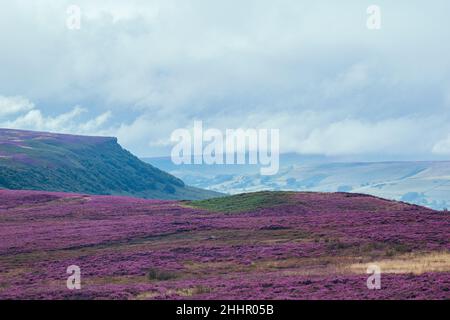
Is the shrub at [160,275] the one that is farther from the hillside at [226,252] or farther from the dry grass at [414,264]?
the dry grass at [414,264]

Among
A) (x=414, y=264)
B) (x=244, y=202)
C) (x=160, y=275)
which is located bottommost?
(x=160, y=275)

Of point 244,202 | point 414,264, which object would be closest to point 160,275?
point 414,264

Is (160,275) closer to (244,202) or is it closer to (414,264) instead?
(414,264)

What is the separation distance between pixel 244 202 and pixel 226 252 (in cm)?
3550

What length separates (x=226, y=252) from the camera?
4444 cm

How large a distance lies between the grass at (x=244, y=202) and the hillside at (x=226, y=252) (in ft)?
2.14

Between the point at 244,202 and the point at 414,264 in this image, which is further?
the point at 244,202

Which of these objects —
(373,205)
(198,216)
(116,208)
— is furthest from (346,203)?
(116,208)

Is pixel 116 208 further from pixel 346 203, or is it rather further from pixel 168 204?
pixel 346 203

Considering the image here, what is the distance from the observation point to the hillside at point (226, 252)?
99.2ft
